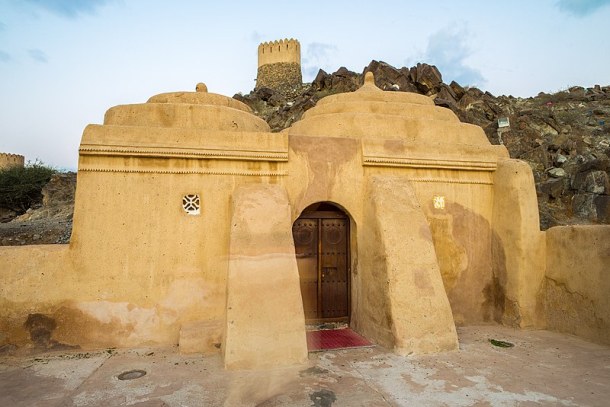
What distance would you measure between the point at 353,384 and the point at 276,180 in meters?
3.25

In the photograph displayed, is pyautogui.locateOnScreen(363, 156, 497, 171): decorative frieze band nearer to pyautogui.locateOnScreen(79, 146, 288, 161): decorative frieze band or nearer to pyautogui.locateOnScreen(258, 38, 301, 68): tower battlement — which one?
pyautogui.locateOnScreen(79, 146, 288, 161): decorative frieze band

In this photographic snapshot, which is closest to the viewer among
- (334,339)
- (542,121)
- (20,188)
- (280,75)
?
(334,339)

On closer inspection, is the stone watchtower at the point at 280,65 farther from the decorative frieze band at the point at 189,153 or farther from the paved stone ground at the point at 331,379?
the paved stone ground at the point at 331,379

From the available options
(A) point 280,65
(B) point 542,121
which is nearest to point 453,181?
(B) point 542,121

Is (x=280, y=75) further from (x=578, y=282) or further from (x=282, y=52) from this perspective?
(x=578, y=282)

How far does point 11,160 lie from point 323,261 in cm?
3734

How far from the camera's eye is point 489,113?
2870 cm

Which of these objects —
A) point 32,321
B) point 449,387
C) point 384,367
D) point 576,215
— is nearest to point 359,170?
point 384,367

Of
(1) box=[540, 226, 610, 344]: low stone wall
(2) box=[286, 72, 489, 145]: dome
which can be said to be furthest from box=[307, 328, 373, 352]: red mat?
(2) box=[286, 72, 489, 145]: dome

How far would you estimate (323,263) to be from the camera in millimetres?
6883

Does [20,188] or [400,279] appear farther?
[20,188]

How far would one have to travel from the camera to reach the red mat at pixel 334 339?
5.64 meters

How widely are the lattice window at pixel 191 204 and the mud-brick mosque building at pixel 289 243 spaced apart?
0.02 meters

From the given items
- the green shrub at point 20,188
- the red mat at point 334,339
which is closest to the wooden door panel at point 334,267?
the red mat at point 334,339
